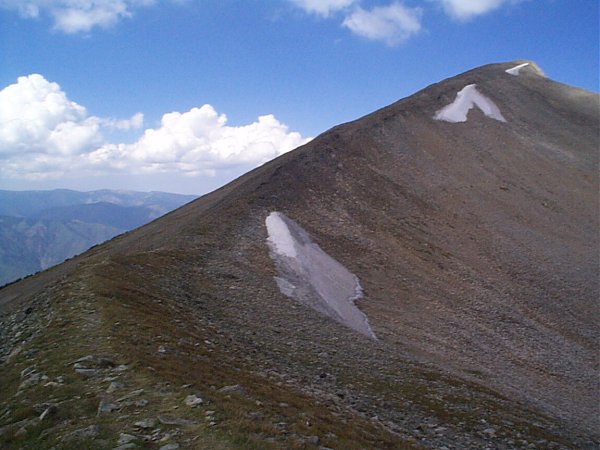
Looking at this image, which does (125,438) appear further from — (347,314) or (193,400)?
(347,314)

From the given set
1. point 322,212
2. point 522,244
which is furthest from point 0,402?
point 522,244

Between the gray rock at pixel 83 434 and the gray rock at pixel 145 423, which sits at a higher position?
the gray rock at pixel 83 434

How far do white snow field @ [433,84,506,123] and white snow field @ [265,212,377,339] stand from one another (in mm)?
39438

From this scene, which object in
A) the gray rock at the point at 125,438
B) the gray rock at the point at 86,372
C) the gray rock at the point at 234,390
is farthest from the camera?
the gray rock at the point at 234,390

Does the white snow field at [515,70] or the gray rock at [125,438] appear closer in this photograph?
the gray rock at [125,438]

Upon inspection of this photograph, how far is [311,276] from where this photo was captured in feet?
93.3

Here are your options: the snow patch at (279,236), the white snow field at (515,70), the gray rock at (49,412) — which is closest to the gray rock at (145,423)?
the gray rock at (49,412)

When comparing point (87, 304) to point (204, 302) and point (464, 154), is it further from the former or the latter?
point (464, 154)

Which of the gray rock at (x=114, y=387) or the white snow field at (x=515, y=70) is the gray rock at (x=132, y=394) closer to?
the gray rock at (x=114, y=387)

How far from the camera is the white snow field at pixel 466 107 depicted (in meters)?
64.1

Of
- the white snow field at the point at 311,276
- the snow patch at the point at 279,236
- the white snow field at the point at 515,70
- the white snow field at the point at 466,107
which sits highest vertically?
the white snow field at the point at 515,70

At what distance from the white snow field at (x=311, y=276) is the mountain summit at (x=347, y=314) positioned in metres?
0.14

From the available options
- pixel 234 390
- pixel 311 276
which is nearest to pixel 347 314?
pixel 311 276

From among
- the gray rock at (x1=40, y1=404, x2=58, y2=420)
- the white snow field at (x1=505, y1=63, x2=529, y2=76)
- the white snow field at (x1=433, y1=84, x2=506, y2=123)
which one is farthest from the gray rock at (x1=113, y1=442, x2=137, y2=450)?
the white snow field at (x1=505, y1=63, x2=529, y2=76)
